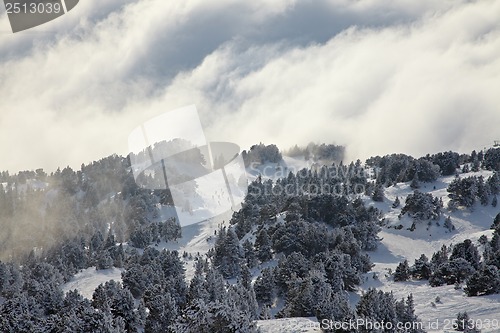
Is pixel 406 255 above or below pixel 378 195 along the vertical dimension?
below

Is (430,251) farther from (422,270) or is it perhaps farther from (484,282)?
(484,282)

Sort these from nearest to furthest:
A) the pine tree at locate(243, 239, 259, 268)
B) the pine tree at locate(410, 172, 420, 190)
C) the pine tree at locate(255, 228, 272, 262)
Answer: the pine tree at locate(243, 239, 259, 268) → the pine tree at locate(255, 228, 272, 262) → the pine tree at locate(410, 172, 420, 190)

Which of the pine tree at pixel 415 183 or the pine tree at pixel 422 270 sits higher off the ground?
the pine tree at pixel 415 183

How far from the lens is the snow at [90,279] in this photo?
282 ft

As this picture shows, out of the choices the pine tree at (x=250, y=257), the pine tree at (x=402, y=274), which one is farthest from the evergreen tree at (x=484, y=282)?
the pine tree at (x=250, y=257)

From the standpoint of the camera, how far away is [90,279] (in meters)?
91.5

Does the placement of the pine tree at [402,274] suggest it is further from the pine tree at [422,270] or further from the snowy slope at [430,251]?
the snowy slope at [430,251]

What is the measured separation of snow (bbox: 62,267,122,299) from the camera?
86.0 m

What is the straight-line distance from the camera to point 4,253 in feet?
513

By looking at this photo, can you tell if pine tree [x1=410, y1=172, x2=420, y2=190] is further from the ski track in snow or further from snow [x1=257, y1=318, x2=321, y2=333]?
snow [x1=257, y1=318, x2=321, y2=333]

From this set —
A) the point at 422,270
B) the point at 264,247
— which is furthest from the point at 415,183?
the point at 422,270

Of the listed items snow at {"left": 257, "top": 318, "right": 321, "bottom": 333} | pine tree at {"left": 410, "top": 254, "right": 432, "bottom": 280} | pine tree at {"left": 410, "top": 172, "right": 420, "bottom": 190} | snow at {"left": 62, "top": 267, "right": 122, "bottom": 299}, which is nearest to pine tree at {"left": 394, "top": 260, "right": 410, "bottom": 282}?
pine tree at {"left": 410, "top": 254, "right": 432, "bottom": 280}

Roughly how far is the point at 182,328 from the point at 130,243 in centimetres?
Answer: 9023

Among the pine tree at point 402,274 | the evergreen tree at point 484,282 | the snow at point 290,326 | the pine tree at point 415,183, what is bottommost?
the pine tree at point 402,274
